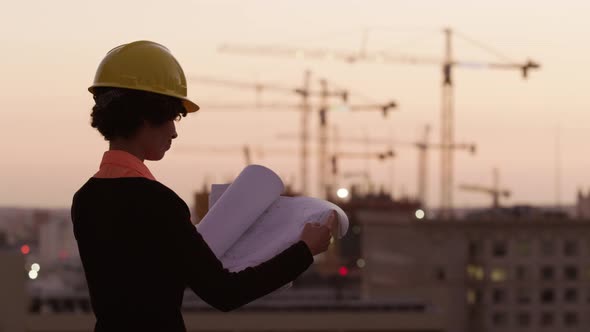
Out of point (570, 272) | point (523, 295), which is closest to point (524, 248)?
point (523, 295)

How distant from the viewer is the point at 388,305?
10638cm

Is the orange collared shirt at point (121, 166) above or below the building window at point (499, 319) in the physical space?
above

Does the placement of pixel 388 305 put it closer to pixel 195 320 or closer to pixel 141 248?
pixel 195 320

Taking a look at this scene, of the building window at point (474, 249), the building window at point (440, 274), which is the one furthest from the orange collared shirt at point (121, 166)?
the building window at point (474, 249)

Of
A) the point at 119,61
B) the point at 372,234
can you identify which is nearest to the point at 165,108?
the point at 119,61

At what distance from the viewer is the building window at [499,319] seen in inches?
5556

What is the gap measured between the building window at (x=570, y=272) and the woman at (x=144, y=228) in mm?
138734

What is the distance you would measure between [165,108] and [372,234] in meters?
162

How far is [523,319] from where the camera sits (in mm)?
141625

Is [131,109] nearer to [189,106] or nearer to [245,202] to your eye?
[189,106]

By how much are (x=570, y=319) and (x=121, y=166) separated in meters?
142

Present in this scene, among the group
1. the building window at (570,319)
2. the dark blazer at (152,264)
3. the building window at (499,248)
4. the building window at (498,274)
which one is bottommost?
the building window at (570,319)

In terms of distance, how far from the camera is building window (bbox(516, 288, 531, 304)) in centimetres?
14062

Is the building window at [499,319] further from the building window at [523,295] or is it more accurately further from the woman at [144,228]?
the woman at [144,228]
